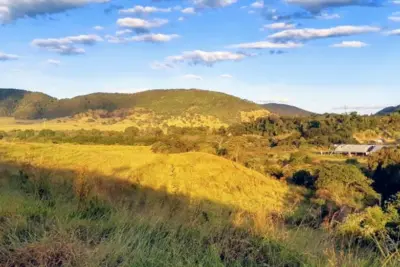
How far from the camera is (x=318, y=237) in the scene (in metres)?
6.09

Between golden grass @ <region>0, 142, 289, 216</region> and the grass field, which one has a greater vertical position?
the grass field

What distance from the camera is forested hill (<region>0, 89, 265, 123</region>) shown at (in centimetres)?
12625

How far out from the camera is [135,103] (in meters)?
132

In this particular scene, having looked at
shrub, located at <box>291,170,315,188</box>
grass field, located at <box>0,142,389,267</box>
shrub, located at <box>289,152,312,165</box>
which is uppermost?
grass field, located at <box>0,142,389,267</box>

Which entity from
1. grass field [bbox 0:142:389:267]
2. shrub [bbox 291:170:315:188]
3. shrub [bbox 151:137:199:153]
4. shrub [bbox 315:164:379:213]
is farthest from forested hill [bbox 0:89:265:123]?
grass field [bbox 0:142:389:267]

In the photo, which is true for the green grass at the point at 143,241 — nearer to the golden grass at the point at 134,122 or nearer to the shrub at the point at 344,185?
the shrub at the point at 344,185

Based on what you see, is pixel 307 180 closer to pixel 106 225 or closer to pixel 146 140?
pixel 146 140

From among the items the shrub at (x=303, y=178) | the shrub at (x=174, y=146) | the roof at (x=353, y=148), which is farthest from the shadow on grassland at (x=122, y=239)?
the roof at (x=353, y=148)

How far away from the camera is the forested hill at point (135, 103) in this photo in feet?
414

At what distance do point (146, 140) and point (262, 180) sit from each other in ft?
82.1

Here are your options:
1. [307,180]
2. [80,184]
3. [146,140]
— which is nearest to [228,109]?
[146,140]

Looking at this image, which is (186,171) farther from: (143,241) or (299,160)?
(143,241)

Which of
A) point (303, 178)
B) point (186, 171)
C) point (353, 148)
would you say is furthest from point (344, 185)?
point (353, 148)

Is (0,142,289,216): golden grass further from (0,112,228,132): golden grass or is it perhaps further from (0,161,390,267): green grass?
(0,112,228,132): golden grass
